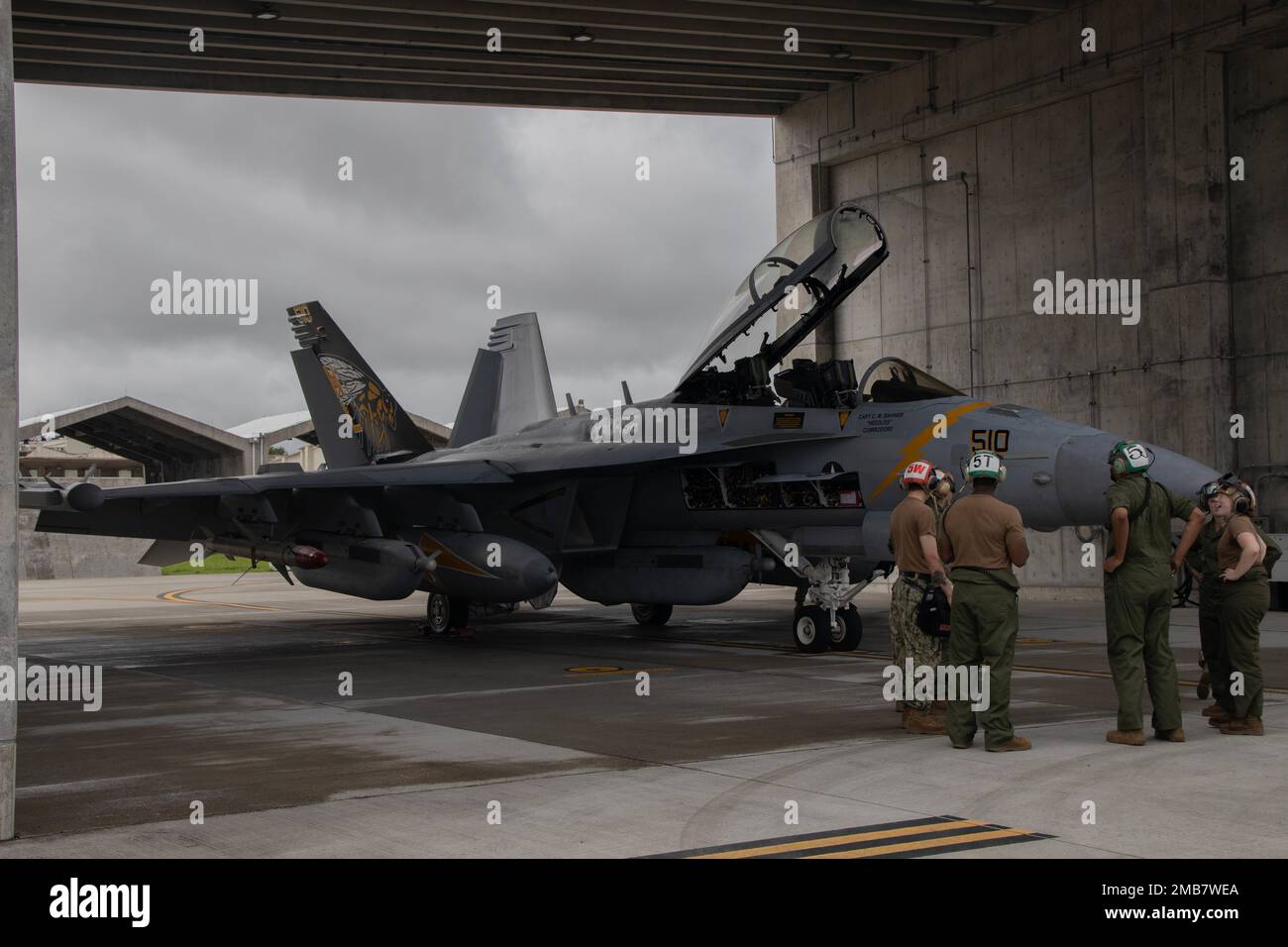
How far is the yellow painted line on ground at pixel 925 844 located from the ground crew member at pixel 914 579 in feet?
9.30

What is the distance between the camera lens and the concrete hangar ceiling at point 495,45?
21.7 metres

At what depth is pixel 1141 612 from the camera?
7.70 meters

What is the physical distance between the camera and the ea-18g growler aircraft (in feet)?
42.0

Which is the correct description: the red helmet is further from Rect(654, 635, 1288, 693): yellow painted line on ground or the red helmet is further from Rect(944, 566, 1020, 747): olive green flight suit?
Rect(654, 635, 1288, 693): yellow painted line on ground

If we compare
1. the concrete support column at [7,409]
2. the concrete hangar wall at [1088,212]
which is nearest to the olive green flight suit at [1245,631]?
the concrete support column at [7,409]

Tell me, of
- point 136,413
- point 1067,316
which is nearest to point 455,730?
point 1067,316

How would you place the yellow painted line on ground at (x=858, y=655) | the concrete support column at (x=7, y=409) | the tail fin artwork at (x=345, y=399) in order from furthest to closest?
the tail fin artwork at (x=345, y=399), the yellow painted line on ground at (x=858, y=655), the concrete support column at (x=7, y=409)

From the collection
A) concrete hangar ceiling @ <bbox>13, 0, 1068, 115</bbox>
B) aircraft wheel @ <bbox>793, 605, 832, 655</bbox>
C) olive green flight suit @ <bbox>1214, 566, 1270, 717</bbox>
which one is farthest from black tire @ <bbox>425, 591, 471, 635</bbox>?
concrete hangar ceiling @ <bbox>13, 0, 1068, 115</bbox>

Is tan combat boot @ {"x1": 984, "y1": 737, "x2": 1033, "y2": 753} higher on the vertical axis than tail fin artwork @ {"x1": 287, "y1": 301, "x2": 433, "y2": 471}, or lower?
lower

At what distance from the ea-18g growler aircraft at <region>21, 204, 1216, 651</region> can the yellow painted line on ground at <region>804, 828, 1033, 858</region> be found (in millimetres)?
6567

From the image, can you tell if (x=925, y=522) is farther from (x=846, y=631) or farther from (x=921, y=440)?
(x=846, y=631)

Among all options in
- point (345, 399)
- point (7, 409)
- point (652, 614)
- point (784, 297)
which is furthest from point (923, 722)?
point (345, 399)

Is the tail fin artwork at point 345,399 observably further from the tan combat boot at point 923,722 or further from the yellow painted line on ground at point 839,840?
the yellow painted line on ground at point 839,840

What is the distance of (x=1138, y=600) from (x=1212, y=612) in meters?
1.09
